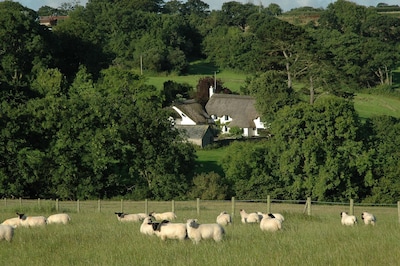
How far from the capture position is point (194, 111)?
9306 centimetres

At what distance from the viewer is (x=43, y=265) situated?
14062 millimetres

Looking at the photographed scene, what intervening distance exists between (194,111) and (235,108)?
5.21m

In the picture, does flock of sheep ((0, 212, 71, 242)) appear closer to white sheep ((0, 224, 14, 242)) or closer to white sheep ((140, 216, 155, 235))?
white sheep ((0, 224, 14, 242))

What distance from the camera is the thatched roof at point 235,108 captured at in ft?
296

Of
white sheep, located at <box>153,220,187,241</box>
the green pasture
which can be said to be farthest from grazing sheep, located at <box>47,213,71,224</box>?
white sheep, located at <box>153,220,187,241</box>

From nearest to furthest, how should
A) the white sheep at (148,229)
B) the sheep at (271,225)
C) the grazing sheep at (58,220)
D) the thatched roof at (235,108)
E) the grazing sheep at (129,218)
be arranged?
1. the white sheep at (148,229)
2. the sheep at (271,225)
3. the grazing sheep at (58,220)
4. the grazing sheep at (129,218)
5. the thatched roof at (235,108)

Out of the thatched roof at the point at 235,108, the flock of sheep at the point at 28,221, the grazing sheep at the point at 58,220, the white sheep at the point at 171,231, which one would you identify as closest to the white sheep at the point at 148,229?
the white sheep at the point at 171,231

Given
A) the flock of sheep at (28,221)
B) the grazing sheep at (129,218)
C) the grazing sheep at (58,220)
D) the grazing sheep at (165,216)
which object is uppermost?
the flock of sheep at (28,221)

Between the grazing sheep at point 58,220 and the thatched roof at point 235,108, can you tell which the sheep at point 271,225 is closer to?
the grazing sheep at point 58,220

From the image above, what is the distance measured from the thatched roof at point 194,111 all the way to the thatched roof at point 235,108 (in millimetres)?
1253

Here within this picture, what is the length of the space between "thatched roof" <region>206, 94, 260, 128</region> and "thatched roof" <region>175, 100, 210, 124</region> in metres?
1.25

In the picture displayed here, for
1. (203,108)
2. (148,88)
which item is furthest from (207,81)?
(148,88)

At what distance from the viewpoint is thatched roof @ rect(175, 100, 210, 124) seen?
301ft

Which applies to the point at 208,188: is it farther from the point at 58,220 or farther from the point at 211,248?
the point at 211,248
